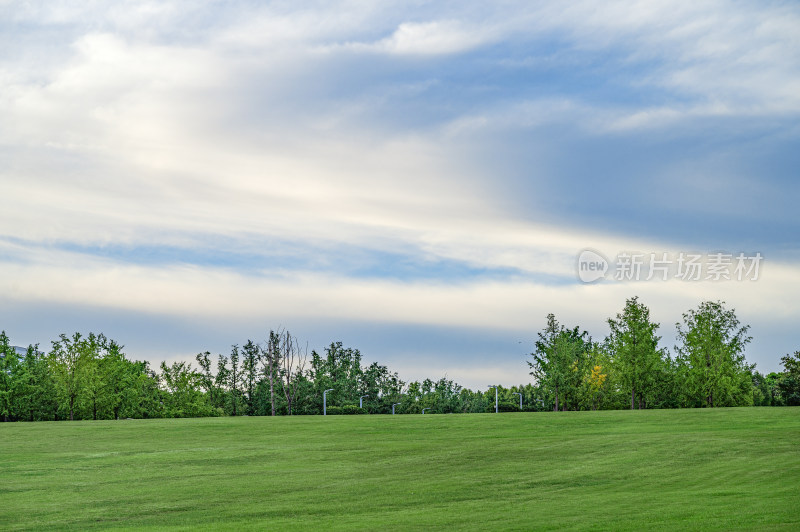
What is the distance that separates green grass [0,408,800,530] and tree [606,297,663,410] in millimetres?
16749

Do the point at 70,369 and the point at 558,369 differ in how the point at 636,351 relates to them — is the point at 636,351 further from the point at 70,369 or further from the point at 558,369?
the point at 70,369

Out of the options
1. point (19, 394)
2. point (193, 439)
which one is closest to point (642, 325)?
point (193, 439)

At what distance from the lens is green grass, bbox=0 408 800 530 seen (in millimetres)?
21141

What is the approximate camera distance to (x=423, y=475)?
29.2 meters

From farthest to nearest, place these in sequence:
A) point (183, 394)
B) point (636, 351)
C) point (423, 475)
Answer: point (183, 394)
point (636, 351)
point (423, 475)

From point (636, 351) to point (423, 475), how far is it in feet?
134

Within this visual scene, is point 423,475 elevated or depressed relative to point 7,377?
depressed

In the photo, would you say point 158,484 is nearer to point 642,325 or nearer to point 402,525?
point 402,525

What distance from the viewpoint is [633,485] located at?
26.2m

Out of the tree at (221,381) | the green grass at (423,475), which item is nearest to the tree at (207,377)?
the tree at (221,381)

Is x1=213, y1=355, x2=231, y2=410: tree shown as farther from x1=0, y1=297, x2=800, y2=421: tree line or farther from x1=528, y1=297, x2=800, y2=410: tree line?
x1=528, y1=297, x2=800, y2=410: tree line

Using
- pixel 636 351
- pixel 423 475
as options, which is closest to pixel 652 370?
pixel 636 351

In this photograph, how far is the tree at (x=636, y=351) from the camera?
65250 mm

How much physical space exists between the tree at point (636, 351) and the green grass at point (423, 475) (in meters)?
16.7
